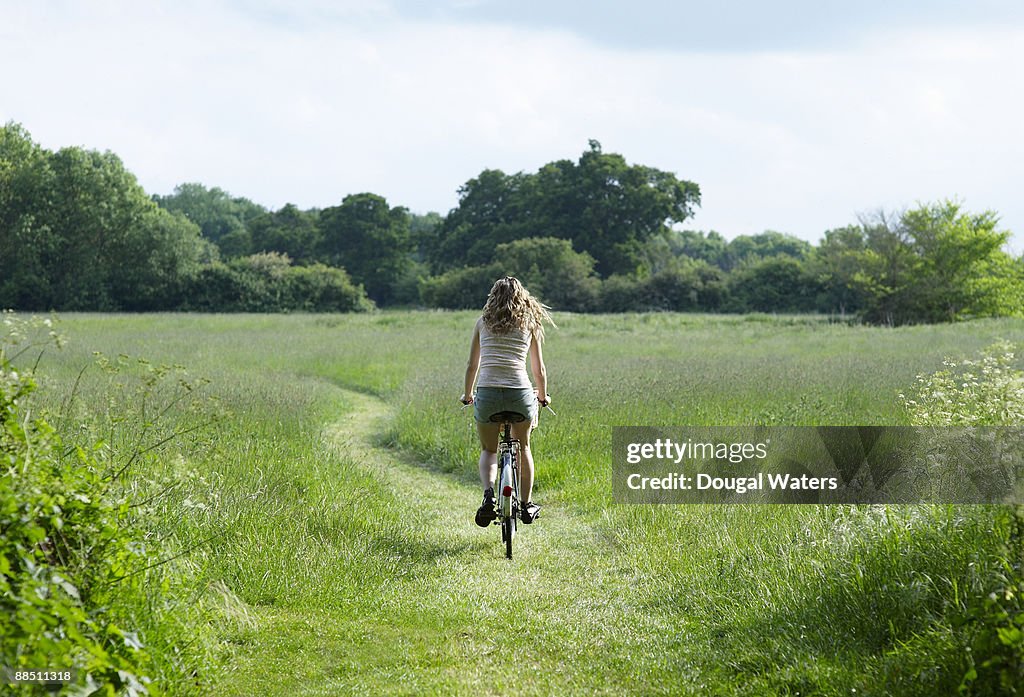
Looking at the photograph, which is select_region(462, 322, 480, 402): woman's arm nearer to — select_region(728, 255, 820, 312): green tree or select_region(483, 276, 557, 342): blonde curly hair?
select_region(483, 276, 557, 342): blonde curly hair

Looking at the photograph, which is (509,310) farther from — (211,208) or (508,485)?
(211,208)

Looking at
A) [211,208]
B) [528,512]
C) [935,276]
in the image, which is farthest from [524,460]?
[211,208]

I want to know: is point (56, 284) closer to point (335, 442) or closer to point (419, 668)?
point (335, 442)

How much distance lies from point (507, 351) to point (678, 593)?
214 cm

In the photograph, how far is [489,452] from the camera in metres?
6.66

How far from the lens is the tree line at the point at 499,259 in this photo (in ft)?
155

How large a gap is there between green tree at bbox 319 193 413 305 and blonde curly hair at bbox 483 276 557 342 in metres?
68.7

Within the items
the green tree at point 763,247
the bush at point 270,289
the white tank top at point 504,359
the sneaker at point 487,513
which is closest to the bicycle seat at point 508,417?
the white tank top at point 504,359

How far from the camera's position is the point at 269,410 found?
11.8 m

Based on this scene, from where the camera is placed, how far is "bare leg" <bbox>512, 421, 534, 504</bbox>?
6555 mm

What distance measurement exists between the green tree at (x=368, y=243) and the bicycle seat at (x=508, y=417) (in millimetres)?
68931

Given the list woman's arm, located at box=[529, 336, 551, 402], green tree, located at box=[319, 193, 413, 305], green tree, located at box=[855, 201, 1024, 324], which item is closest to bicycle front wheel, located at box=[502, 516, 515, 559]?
woman's arm, located at box=[529, 336, 551, 402]

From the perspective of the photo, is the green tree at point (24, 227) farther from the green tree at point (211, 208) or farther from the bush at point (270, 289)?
the green tree at point (211, 208)

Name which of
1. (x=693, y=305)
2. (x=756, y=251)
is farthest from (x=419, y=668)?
(x=756, y=251)
